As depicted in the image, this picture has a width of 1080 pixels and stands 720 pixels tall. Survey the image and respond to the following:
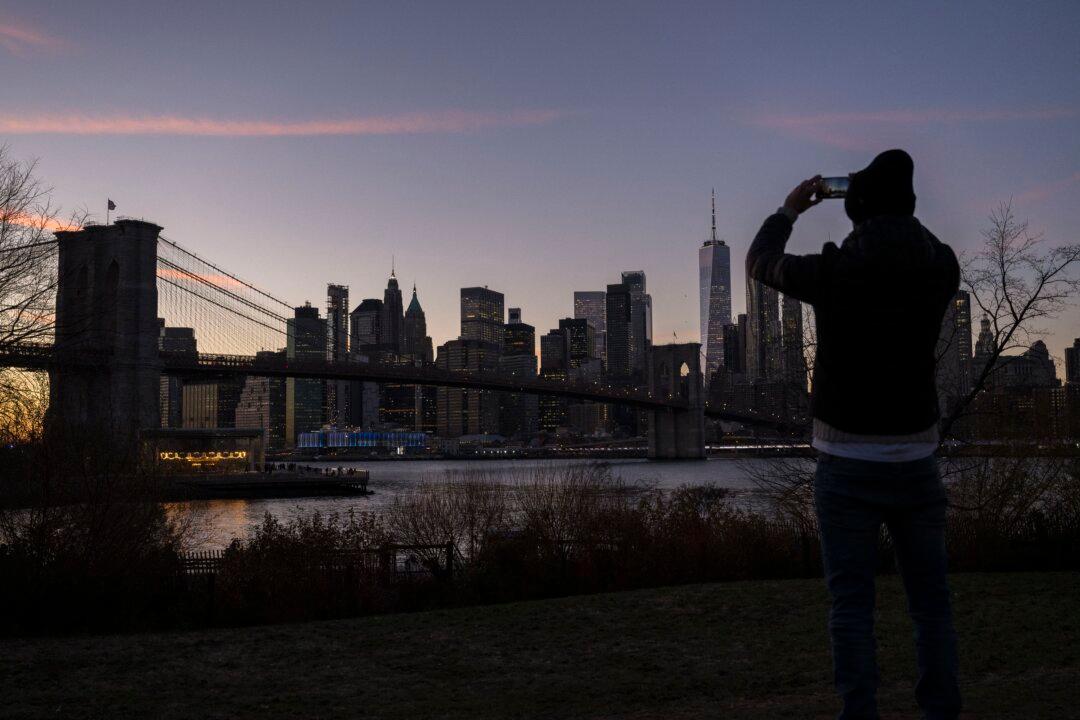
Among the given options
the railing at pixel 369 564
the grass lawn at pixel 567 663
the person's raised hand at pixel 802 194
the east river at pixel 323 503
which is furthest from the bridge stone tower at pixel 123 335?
the person's raised hand at pixel 802 194

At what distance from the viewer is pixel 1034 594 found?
9805 millimetres

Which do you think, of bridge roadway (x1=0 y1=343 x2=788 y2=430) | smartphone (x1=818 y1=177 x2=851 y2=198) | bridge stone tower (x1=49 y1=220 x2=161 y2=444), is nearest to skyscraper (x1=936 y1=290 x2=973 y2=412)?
smartphone (x1=818 y1=177 x2=851 y2=198)

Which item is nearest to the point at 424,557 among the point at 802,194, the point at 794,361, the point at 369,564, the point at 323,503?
the point at 369,564

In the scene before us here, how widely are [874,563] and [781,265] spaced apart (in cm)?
98

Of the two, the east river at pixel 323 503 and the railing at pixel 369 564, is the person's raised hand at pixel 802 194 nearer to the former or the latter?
the railing at pixel 369 564

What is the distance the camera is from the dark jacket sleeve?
300 cm

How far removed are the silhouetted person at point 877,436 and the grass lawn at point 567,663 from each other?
6.67 ft

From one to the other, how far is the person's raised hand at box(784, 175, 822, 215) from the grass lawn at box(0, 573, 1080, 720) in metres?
2.78

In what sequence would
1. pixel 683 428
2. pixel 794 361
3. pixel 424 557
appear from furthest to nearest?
pixel 683 428, pixel 794 361, pixel 424 557

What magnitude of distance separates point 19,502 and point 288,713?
11644mm

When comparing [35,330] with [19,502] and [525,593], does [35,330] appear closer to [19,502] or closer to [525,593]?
[19,502]

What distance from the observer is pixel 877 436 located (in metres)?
2.93

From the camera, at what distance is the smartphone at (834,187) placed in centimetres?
321

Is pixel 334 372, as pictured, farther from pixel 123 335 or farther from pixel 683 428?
pixel 683 428
